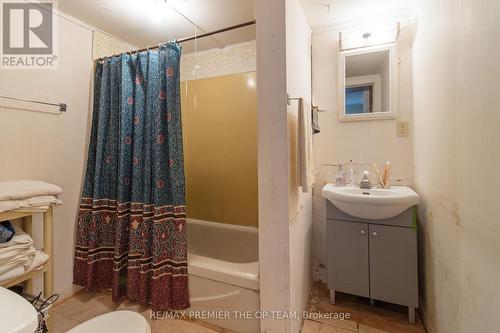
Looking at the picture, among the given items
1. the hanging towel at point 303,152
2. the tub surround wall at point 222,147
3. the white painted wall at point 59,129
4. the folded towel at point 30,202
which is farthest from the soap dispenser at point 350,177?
the white painted wall at point 59,129

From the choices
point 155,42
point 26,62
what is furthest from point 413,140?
Answer: point 26,62

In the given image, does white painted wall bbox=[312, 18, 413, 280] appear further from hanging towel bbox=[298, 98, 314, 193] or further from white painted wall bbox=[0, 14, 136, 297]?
white painted wall bbox=[0, 14, 136, 297]

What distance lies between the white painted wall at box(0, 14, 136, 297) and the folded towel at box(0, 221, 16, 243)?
334 millimetres

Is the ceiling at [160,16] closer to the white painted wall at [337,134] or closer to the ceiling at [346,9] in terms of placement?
the ceiling at [346,9]

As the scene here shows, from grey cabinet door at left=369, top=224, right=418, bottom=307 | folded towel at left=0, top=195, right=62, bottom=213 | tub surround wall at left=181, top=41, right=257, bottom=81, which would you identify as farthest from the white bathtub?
tub surround wall at left=181, top=41, right=257, bottom=81

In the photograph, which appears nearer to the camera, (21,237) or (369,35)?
(21,237)

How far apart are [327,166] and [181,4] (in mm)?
1688

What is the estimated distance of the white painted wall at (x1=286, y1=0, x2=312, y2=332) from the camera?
1.32 m

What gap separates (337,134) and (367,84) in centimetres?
46

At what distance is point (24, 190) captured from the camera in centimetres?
128

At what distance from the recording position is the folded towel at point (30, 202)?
1.20 meters

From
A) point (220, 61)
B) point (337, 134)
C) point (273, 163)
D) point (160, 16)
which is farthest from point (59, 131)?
point (337, 134)

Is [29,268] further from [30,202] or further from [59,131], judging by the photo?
[59,131]

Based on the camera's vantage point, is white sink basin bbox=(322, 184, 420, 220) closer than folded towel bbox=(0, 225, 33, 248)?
No
